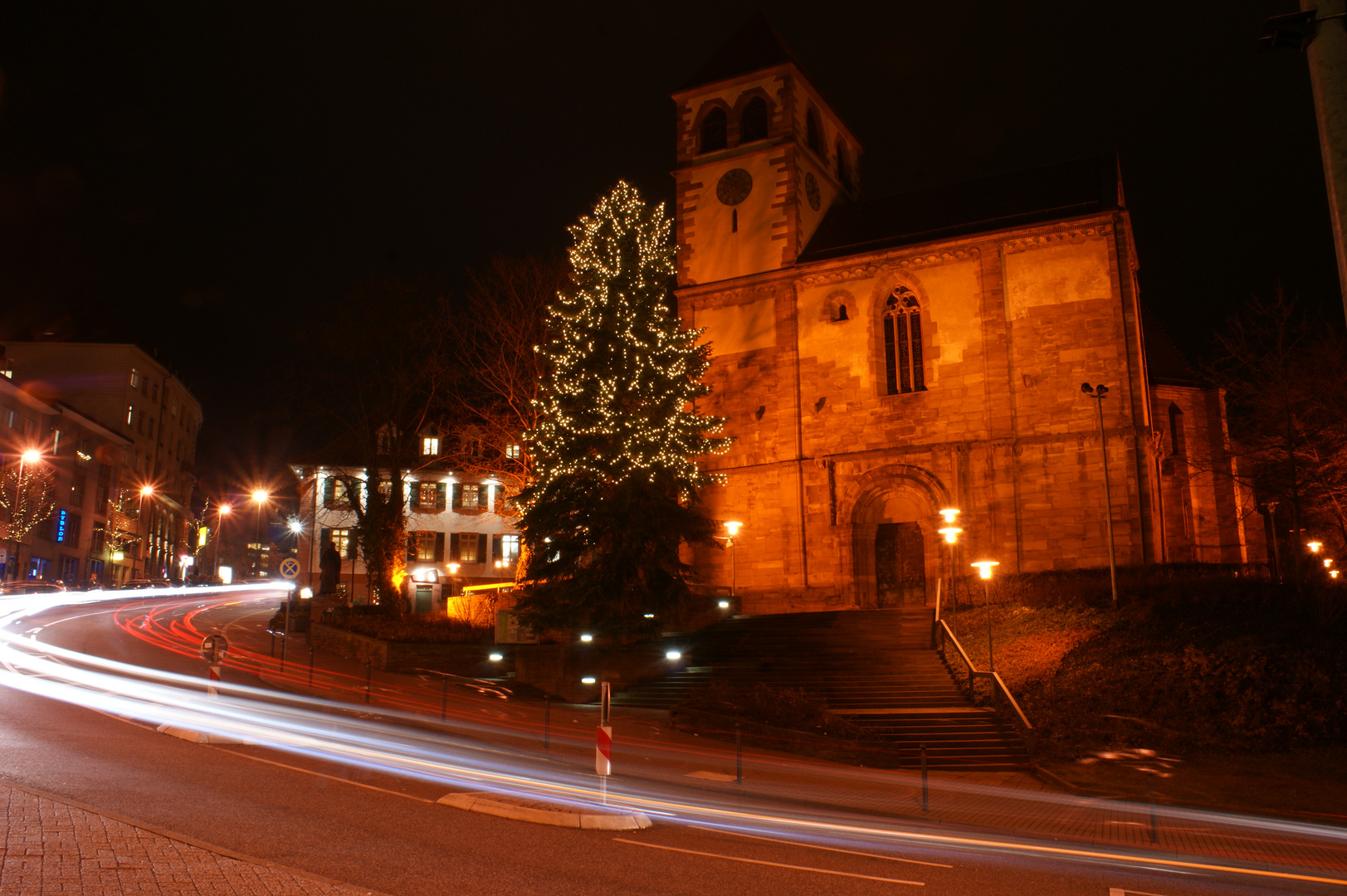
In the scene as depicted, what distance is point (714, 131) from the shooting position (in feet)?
129

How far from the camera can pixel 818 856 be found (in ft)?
32.9

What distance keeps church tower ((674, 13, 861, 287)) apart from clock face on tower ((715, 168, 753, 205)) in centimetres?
3

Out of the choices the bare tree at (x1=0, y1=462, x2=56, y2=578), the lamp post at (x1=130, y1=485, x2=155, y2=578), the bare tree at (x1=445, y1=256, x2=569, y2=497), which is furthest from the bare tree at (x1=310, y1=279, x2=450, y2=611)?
the lamp post at (x1=130, y1=485, x2=155, y2=578)

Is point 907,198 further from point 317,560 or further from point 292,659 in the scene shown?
point 317,560

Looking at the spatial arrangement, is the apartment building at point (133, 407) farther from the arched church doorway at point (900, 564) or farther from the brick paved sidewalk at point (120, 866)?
the brick paved sidewalk at point (120, 866)

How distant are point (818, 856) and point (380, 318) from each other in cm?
3003

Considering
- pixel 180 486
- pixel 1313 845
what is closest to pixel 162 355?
pixel 180 486

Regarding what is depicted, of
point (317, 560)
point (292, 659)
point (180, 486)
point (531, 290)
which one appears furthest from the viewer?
point (180, 486)

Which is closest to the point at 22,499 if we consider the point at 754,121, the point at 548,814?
the point at 754,121

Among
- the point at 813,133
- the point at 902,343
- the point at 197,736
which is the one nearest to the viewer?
the point at 197,736

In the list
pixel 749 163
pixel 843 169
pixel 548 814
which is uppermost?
pixel 843 169

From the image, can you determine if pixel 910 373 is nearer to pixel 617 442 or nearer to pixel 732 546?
pixel 732 546

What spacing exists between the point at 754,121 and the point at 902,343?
10872 millimetres

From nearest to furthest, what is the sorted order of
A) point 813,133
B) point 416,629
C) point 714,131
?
point 416,629 < point 714,131 < point 813,133
